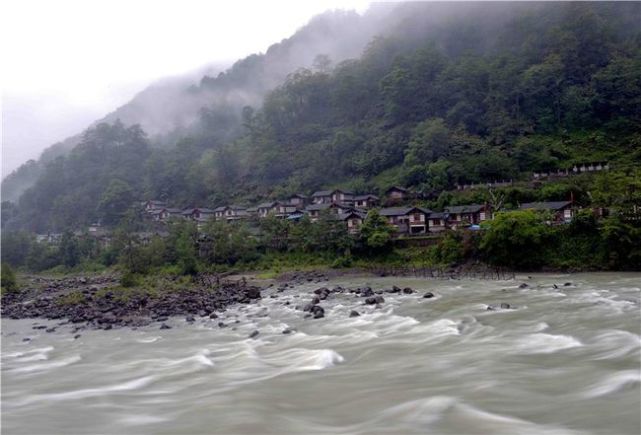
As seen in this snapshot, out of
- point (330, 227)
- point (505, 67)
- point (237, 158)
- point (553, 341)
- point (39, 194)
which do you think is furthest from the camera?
point (39, 194)

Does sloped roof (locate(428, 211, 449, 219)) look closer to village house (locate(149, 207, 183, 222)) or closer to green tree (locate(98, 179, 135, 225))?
village house (locate(149, 207, 183, 222))

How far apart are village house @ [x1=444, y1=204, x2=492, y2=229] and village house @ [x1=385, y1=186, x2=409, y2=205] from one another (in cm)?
922

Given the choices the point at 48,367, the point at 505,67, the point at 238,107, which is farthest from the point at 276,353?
the point at 238,107

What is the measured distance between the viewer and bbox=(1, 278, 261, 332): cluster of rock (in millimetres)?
22578

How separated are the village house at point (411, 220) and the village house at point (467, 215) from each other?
2272 mm

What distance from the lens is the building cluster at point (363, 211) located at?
44.2m

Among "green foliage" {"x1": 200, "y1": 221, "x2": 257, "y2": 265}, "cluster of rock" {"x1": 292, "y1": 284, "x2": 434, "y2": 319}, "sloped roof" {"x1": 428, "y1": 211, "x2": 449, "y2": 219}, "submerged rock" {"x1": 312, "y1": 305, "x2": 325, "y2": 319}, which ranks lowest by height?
"cluster of rock" {"x1": 292, "y1": 284, "x2": 434, "y2": 319}

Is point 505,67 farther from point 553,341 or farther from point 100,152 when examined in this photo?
point 100,152

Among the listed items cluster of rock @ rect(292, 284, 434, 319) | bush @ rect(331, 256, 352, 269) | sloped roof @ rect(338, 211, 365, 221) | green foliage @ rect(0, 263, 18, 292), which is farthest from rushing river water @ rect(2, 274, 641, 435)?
sloped roof @ rect(338, 211, 365, 221)

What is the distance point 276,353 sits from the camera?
13.4 metres

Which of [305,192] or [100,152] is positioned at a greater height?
Result: [100,152]

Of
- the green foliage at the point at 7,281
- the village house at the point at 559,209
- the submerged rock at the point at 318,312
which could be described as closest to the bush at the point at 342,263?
the village house at the point at 559,209

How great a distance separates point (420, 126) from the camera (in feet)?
213

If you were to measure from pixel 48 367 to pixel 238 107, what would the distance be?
412 ft
